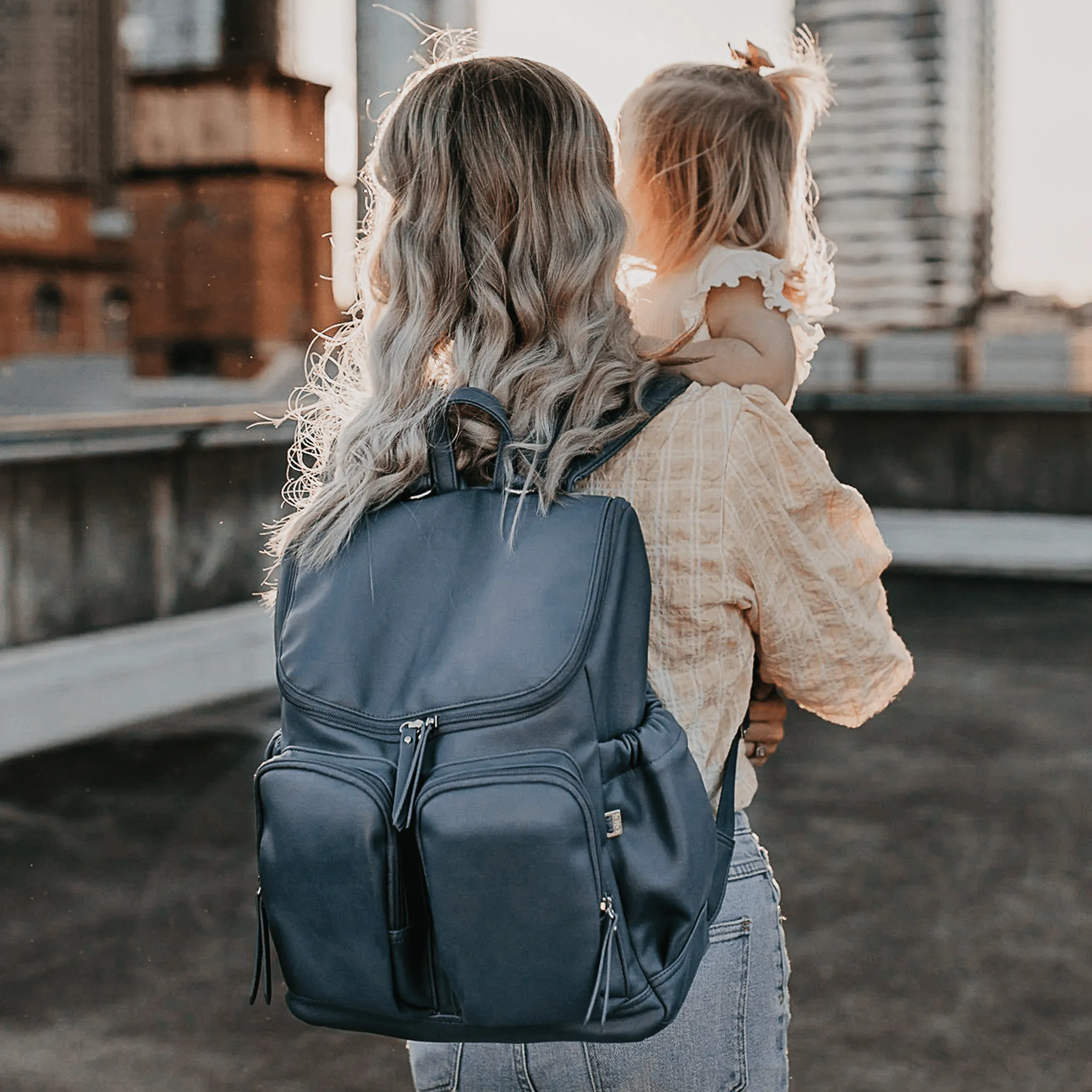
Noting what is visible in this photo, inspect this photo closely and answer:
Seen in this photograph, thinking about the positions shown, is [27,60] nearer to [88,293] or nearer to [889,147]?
[88,293]

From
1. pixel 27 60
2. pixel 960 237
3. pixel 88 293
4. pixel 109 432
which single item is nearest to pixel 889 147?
pixel 960 237

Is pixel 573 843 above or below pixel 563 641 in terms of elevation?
below

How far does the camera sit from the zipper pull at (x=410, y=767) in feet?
3.86

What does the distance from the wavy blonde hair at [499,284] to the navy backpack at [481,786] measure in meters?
0.04

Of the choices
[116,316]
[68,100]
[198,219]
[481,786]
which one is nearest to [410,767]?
[481,786]

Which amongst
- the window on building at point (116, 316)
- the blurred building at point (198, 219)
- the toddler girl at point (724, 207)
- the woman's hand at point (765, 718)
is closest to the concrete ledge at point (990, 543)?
the blurred building at point (198, 219)

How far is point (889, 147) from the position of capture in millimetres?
25031

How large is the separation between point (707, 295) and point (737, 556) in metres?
0.47

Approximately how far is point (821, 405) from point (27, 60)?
86739 mm

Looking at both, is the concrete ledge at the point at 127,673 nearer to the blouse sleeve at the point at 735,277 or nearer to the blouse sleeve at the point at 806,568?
the blouse sleeve at the point at 735,277

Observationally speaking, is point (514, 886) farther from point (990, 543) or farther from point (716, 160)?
point (990, 543)

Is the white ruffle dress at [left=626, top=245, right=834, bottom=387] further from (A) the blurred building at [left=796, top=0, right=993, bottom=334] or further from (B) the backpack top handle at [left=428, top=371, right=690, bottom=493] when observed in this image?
(A) the blurred building at [left=796, top=0, right=993, bottom=334]

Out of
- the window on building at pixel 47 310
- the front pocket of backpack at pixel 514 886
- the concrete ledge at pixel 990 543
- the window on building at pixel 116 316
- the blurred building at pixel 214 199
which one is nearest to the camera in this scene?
the front pocket of backpack at pixel 514 886

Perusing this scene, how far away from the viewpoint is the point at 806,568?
144cm
